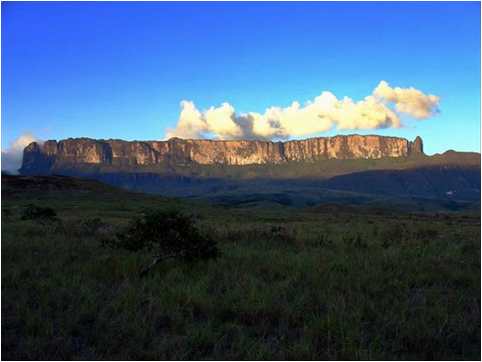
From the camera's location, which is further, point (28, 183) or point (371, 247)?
point (28, 183)

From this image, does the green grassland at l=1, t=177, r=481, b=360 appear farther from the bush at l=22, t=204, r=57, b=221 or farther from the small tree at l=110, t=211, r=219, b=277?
the bush at l=22, t=204, r=57, b=221

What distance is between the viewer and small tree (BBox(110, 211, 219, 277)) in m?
10.8

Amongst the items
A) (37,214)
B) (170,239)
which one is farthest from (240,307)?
(37,214)

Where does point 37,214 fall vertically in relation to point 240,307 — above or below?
below

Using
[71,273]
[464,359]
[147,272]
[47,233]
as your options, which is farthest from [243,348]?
[47,233]

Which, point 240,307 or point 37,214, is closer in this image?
point 240,307

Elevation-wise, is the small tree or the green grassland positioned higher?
the small tree

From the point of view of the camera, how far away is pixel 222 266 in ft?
33.7

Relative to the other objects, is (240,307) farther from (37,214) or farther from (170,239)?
(37,214)

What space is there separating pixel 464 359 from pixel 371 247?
9.00 m

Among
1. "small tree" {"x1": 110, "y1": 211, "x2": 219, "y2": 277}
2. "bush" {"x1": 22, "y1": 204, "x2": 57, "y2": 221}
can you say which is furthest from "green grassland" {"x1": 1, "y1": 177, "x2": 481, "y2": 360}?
"bush" {"x1": 22, "y1": 204, "x2": 57, "y2": 221}

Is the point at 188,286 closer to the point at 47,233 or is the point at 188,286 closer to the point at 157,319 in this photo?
the point at 157,319

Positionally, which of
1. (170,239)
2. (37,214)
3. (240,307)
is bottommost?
(37,214)

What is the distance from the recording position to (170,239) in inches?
443
